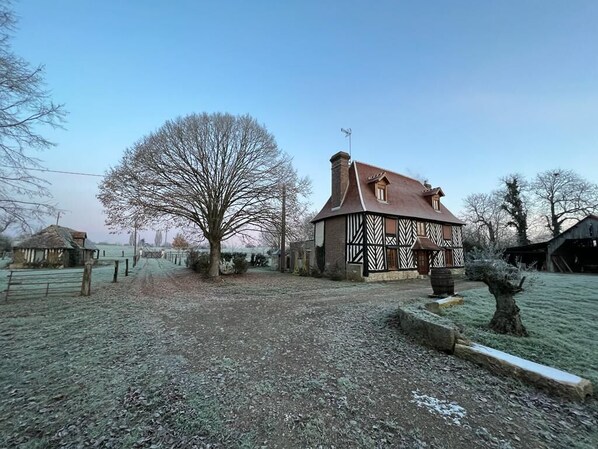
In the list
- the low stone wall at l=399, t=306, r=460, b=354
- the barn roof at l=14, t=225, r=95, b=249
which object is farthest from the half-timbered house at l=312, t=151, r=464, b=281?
the barn roof at l=14, t=225, r=95, b=249

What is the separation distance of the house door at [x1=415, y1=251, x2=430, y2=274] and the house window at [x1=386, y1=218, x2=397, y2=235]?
269 centimetres

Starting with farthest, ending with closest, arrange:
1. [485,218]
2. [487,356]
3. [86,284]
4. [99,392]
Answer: [485,218]
[86,284]
[487,356]
[99,392]

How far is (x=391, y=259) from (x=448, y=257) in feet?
23.2

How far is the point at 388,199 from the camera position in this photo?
1741cm

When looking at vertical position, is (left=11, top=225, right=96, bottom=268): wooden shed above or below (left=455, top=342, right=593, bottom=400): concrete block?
above

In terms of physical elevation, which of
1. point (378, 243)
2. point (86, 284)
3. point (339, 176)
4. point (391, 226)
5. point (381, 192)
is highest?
point (339, 176)

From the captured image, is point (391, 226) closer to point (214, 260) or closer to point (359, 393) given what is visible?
point (214, 260)

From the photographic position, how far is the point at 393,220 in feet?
54.4

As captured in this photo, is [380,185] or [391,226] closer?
[391,226]

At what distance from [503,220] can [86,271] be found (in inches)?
1565

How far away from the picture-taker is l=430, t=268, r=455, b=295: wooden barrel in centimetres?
798

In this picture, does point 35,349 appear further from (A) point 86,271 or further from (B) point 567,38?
(B) point 567,38

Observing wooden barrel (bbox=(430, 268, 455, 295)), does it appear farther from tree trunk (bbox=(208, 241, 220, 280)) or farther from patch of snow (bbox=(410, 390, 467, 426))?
tree trunk (bbox=(208, 241, 220, 280))

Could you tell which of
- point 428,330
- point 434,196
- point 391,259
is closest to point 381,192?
point 391,259
